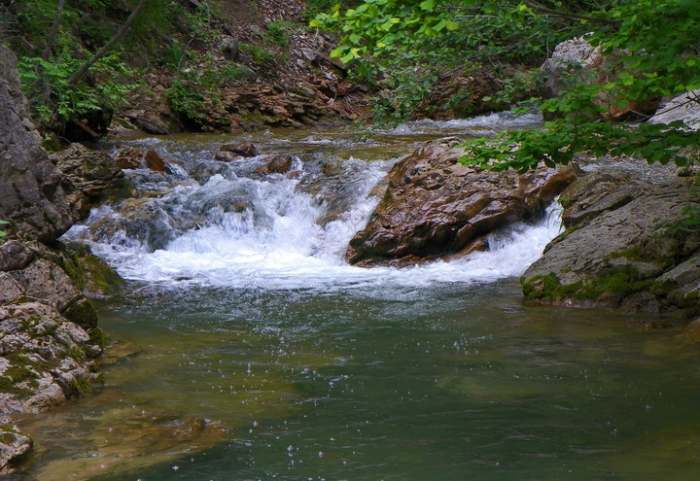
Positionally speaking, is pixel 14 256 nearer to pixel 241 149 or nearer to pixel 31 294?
pixel 31 294

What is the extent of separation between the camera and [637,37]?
5.47 meters

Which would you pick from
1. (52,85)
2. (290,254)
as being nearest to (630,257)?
(290,254)

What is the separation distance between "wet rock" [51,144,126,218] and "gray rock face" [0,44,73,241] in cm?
488

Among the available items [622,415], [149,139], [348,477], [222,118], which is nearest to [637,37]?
[622,415]

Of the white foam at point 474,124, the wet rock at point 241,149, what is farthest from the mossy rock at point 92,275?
the white foam at point 474,124

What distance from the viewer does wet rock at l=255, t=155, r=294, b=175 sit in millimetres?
16609

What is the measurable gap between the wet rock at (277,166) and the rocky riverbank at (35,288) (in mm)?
5292

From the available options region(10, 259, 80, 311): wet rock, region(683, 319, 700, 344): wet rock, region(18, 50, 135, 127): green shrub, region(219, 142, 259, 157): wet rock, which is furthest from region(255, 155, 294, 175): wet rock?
region(683, 319, 700, 344): wet rock

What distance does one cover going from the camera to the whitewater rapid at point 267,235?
40.4ft

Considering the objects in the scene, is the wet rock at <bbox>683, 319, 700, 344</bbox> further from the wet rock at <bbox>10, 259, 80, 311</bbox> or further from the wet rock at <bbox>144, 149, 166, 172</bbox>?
the wet rock at <bbox>144, 149, 166, 172</bbox>

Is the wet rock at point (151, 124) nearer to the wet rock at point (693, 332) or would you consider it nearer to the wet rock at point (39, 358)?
the wet rock at point (39, 358)

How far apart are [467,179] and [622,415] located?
7.92m

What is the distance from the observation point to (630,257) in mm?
9914

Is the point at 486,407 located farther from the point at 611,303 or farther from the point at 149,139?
the point at 149,139
